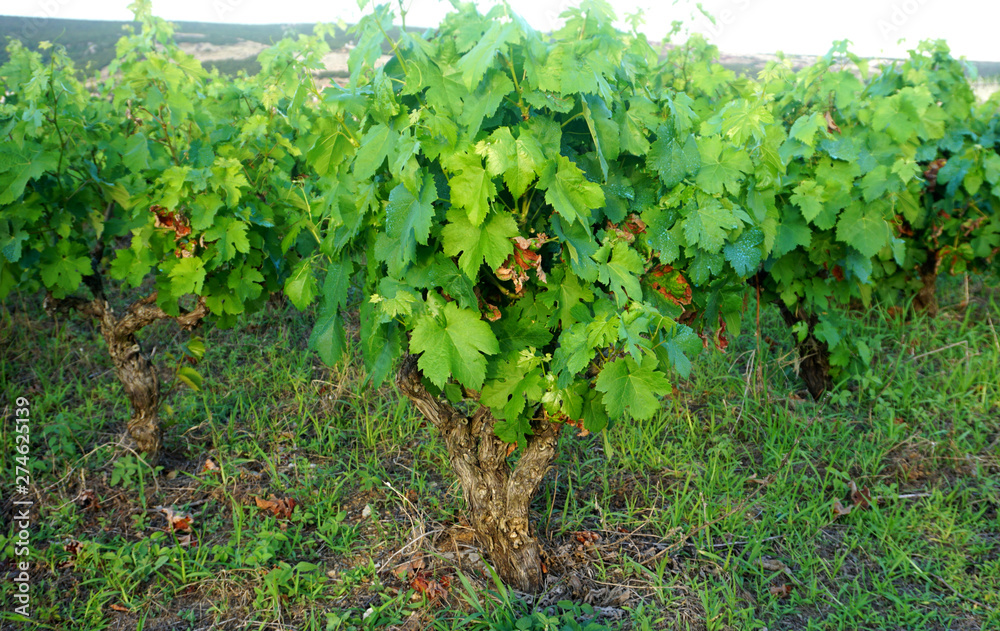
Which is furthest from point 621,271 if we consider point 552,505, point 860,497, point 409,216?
point 860,497

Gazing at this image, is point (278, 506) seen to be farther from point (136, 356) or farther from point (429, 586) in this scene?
point (136, 356)

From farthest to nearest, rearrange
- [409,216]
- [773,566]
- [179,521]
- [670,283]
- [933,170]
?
[933,170]
[179,521]
[773,566]
[670,283]
[409,216]

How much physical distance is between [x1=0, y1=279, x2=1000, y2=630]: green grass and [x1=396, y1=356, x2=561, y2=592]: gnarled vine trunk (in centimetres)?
11

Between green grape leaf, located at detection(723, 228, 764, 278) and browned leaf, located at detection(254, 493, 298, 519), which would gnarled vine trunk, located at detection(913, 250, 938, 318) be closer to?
green grape leaf, located at detection(723, 228, 764, 278)

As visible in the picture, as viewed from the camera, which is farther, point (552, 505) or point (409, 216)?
point (552, 505)

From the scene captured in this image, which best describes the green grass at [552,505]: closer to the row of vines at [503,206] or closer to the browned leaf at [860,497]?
the browned leaf at [860,497]

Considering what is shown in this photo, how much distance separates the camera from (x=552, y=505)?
269 centimetres

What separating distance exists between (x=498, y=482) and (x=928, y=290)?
3632mm

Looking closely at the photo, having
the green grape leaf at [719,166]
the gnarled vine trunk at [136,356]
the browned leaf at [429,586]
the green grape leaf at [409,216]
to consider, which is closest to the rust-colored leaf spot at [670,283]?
the green grape leaf at [719,166]

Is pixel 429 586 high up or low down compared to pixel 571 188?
down

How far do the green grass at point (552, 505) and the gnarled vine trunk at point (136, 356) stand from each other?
13 centimetres

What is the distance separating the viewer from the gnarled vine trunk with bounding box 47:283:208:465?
3072 mm

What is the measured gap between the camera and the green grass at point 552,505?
2.30 metres

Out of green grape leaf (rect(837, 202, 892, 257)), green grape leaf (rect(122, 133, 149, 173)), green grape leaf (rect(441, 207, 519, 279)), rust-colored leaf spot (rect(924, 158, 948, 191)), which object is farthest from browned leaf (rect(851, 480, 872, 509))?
green grape leaf (rect(122, 133, 149, 173))
